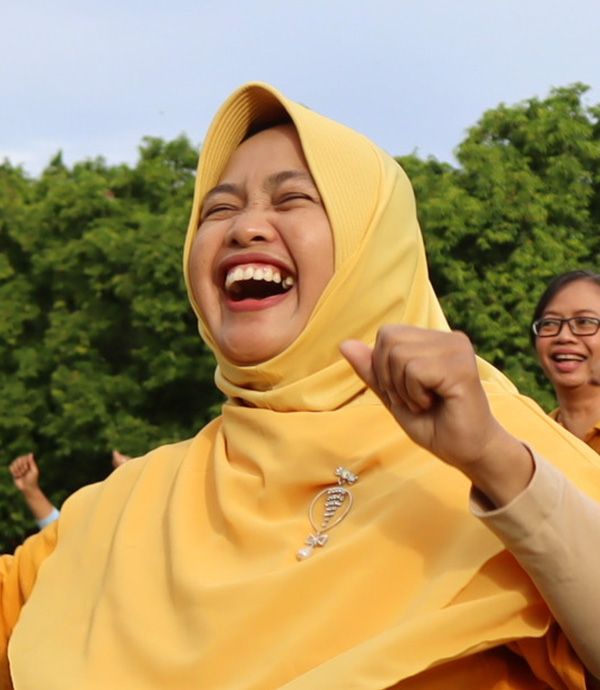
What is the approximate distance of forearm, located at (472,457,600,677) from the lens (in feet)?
6.49

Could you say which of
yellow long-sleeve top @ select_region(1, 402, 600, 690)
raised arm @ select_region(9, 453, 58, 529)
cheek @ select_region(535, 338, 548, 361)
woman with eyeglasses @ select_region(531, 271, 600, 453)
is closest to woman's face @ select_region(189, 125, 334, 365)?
yellow long-sleeve top @ select_region(1, 402, 600, 690)

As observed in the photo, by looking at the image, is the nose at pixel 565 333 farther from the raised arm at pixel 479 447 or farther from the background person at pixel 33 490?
the raised arm at pixel 479 447

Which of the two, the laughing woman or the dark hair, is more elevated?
the dark hair

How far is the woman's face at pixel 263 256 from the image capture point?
8.93 ft

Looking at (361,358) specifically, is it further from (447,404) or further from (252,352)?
(252,352)

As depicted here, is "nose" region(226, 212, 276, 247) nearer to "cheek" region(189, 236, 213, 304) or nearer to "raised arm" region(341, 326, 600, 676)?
"cheek" region(189, 236, 213, 304)

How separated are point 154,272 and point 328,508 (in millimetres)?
9540

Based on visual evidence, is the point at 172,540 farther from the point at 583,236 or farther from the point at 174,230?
the point at 174,230

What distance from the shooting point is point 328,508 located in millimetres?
2506

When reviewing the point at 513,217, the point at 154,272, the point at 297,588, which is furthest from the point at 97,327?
the point at 297,588

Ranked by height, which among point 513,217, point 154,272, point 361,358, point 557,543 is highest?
point 154,272

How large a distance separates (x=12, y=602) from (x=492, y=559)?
124cm

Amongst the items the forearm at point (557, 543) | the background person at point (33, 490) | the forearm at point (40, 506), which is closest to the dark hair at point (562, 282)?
the background person at point (33, 490)

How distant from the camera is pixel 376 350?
1.98 m
